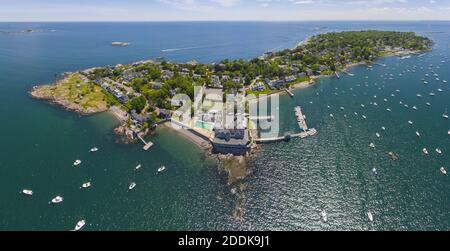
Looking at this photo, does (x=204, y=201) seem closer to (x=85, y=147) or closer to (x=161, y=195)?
(x=161, y=195)

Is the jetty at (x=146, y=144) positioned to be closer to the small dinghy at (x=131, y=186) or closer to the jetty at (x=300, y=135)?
the small dinghy at (x=131, y=186)

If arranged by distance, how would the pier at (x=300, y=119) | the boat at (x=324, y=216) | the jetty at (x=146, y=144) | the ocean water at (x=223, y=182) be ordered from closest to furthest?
1. the boat at (x=324, y=216)
2. the ocean water at (x=223, y=182)
3. the jetty at (x=146, y=144)
4. the pier at (x=300, y=119)

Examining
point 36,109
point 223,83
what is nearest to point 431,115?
point 223,83

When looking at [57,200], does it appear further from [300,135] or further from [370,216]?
[370,216]

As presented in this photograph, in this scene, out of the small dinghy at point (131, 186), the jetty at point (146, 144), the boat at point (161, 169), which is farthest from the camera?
the jetty at point (146, 144)

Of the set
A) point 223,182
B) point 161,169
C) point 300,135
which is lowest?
point 223,182

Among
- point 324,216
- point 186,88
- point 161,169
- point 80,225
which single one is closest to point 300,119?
point 324,216

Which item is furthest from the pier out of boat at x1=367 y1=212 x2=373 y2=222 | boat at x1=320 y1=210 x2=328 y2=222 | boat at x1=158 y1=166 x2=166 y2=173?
boat at x1=158 y1=166 x2=166 y2=173

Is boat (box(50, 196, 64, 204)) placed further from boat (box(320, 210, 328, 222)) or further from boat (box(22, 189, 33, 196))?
boat (box(320, 210, 328, 222))

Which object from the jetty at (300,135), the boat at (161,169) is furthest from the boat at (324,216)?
the boat at (161,169)
